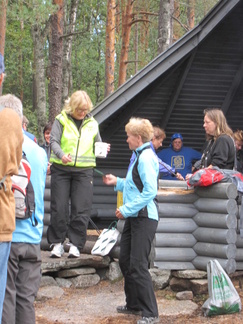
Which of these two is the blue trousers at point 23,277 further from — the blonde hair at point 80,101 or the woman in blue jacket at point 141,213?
the blonde hair at point 80,101

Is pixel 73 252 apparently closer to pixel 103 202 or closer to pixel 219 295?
pixel 219 295

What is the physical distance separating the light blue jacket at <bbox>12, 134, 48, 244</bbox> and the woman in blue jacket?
1570 millimetres

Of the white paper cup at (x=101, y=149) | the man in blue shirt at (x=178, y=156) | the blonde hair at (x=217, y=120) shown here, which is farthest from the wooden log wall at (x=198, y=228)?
the man in blue shirt at (x=178, y=156)

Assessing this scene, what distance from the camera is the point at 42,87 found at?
2100 cm

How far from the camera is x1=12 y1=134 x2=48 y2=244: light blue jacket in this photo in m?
4.18

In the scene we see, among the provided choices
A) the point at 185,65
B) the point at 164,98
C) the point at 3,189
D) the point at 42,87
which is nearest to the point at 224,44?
the point at 185,65

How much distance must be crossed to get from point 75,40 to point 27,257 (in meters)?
32.3

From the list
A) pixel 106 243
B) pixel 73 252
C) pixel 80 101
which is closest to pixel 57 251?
pixel 73 252

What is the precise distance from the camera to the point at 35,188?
4.32 meters

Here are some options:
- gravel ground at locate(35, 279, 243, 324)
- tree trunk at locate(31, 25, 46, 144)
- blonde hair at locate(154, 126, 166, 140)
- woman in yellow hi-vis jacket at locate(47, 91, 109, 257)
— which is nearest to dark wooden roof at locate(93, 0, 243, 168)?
blonde hair at locate(154, 126, 166, 140)

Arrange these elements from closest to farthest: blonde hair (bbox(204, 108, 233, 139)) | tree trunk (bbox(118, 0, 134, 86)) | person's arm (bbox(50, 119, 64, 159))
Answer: blonde hair (bbox(204, 108, 233, 139))
person's arm (bbox(50, 119, 64, 159))
tree trunk (bbox(118, 0, 134, 86))

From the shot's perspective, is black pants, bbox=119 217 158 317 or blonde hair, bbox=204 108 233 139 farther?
blonde hair, bbox=204 108 233 139

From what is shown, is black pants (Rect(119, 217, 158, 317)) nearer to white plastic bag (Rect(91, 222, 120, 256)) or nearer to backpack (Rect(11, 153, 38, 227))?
white plastic bag (Rect(91, 222, 120, 256))

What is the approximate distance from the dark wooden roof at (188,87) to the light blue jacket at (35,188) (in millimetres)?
4359
